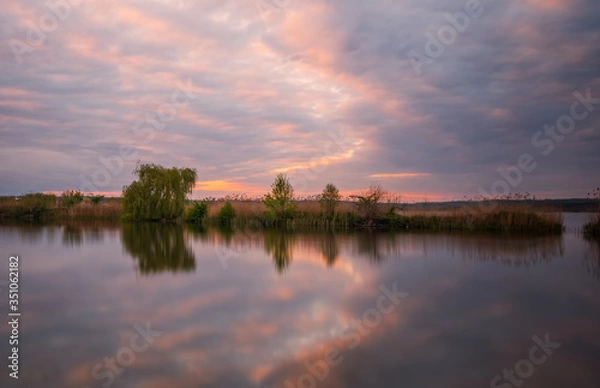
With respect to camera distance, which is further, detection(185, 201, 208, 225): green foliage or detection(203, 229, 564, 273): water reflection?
detection(185, 201, 208, 225): green foliage

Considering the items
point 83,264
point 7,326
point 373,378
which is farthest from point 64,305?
point 373,378

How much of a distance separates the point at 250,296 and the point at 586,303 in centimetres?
590

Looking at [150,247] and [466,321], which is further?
[150,247]

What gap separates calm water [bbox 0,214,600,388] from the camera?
4.38 m

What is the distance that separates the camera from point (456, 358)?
190 inches

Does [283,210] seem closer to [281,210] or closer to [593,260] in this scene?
[281,210]

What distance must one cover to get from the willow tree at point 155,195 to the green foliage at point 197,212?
1248 millimetres

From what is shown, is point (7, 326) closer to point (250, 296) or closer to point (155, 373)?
point (155, 373)

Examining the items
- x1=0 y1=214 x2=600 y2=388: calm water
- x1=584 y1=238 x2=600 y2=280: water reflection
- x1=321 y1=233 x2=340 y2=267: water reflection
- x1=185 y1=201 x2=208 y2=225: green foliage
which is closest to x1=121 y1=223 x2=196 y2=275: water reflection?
x1=0 y1=214 x2=600 y2=388: calm water

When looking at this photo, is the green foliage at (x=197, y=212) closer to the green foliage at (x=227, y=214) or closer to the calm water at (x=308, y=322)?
the green foliage at (x=227, y=214)

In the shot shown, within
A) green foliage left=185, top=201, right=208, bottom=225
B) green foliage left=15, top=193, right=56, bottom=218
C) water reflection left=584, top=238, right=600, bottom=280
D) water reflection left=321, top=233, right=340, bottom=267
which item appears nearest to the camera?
water reflection left=584, top=238, right=600, bottom=280

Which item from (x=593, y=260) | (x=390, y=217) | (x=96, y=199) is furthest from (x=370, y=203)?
(x=96, y=199)

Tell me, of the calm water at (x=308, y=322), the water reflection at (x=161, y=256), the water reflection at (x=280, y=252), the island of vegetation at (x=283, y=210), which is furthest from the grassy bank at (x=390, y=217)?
the water reflection at (x=161, y=256)

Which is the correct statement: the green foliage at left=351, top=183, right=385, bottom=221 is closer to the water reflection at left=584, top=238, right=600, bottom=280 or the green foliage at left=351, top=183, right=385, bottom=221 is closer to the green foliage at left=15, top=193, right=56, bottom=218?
the water reflection at left=584, top=238, right=600, bottom=280
